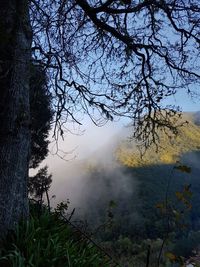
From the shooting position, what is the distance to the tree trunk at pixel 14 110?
6.47 m

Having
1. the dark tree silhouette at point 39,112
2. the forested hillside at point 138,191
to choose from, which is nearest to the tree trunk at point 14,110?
the dark tree silhouette at point 39,112

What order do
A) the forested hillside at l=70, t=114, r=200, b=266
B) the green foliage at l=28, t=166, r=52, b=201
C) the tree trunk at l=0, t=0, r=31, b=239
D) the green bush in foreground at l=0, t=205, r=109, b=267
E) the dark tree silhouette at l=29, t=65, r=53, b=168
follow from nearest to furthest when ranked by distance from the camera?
the green bush in foreground at l=0, t=205, r=109, b=267 → the tree trunk at l=0, t=0, r=31, b=239 → the dark tree silhouette at l=29, t=65, r=53, b=168 → the green foliage at l=28, t=166, r=52, b=201 → the forested hillside at l=70, t=114, r=200, b=266

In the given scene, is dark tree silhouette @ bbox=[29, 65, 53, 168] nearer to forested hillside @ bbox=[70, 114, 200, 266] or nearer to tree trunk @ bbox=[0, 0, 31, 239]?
tree trunk @ bbox=[0, 0, 31, 239]

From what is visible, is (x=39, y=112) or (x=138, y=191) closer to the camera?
(x=39, y=112)

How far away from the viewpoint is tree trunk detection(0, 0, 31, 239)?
21.2ft

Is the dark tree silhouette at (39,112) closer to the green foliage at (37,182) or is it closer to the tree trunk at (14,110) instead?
the green foliage at (37,182)

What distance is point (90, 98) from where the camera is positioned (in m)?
9.28

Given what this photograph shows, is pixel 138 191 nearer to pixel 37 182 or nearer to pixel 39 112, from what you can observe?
pixel 37 182

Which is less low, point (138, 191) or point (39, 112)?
point (138, 191)

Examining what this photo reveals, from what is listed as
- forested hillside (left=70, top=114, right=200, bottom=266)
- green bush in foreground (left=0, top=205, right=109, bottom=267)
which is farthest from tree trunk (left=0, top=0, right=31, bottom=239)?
forested hillside (left=70, top=114, right=200, bottom=266)

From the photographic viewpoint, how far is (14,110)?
6891mm

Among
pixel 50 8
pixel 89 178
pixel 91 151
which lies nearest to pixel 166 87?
pixel 50 8

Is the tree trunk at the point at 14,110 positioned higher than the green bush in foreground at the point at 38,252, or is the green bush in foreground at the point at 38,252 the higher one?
the tree trunk at the point at 14,110

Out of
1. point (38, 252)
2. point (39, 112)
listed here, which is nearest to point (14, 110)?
point (38, 252)
